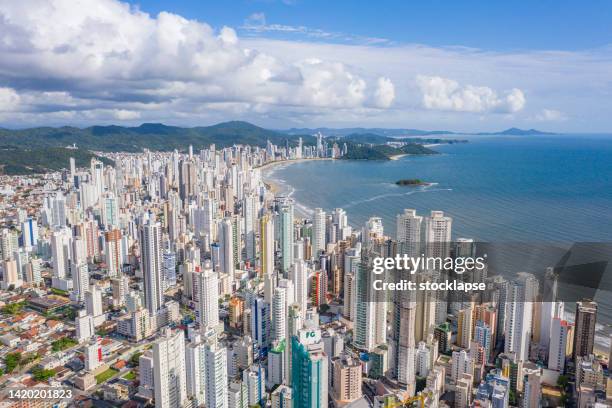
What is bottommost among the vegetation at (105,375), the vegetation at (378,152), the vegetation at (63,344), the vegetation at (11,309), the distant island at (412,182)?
the vegetation at (105,375)

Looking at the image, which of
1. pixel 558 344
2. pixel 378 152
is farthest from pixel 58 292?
pixel 378 152

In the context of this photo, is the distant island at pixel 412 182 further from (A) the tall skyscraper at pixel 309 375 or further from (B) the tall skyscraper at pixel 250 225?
(A) the tall skyscraper at pixel 309 375

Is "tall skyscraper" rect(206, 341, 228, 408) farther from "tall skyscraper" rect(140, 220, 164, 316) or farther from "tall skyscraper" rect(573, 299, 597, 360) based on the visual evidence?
"tall skyscraper" rect(573, 299, 597, 360)

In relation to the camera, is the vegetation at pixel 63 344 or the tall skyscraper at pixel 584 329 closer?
the tall skyscraper at pixel 584 329

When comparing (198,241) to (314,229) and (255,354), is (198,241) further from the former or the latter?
(255,354)

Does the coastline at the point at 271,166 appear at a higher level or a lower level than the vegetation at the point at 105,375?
higher

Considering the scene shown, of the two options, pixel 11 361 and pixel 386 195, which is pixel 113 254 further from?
pixel 386 195

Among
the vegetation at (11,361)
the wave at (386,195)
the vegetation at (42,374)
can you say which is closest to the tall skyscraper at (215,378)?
the vegetation at (42,374)
